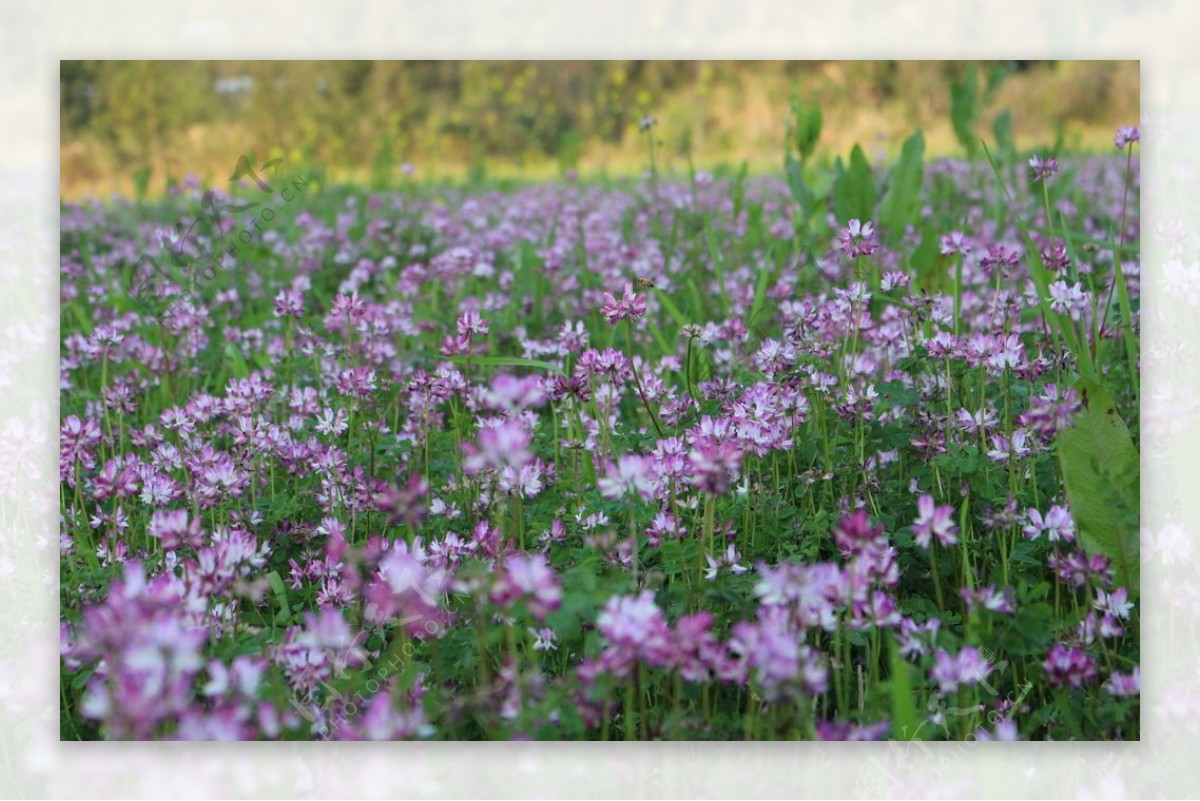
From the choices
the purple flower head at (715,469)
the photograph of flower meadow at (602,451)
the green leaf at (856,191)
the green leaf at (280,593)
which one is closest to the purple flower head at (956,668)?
the photograph of flower meadow at (602,451)

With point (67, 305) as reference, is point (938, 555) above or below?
below

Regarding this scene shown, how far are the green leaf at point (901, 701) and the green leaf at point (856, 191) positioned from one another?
199 cm

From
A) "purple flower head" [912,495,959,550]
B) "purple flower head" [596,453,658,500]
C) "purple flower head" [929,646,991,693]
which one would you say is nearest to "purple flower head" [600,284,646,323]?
"purple flower head" [596,453,658,500]

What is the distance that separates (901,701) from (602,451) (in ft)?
2.29

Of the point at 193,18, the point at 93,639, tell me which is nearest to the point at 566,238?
the point at 193,18

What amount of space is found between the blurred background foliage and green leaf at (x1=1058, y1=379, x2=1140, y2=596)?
2.44ft

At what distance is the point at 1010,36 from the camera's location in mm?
2385

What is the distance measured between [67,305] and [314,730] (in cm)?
188

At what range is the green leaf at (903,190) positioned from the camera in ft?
11.3

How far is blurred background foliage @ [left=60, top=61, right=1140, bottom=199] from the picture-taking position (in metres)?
2.80

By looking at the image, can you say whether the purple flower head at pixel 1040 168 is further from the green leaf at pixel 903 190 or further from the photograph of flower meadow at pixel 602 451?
the green leaf at pixel 903 190

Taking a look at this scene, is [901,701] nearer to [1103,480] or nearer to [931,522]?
[931,522]

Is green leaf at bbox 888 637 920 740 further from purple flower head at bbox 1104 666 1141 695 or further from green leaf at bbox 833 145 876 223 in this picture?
green leaf at bbox 833 145 876 223

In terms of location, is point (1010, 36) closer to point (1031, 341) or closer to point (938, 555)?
point (1031, 341)
